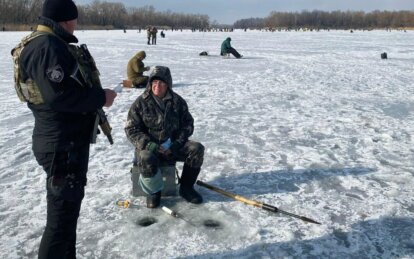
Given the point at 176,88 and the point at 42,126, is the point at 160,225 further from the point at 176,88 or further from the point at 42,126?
the point at 176,88

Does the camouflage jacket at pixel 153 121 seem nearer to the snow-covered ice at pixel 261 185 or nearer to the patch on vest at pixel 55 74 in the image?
the snow-covered ice at pixel 261 185

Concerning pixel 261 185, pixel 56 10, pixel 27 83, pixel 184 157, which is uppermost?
pixel 56 10

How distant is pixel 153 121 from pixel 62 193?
5.39 feet

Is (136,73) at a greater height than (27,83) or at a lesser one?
lesser

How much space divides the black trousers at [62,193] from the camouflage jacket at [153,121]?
133 centimetres

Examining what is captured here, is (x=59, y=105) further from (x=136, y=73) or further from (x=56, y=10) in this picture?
(x=136, y=73)

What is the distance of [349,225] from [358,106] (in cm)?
561

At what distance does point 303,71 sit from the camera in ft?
48.0

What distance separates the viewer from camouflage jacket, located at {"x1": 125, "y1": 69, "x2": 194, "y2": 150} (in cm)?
390

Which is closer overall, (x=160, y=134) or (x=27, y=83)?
(x=27, y=83)

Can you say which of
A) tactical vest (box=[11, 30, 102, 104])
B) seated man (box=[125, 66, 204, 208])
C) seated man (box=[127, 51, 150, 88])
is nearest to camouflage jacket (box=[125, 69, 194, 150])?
seated man (box=[125, 66, 204, 208])

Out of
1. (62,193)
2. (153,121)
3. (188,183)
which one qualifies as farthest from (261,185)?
(62,193)

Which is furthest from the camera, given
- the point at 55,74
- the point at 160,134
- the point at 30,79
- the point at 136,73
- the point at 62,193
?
the point at 136,73

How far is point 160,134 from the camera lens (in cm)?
394
